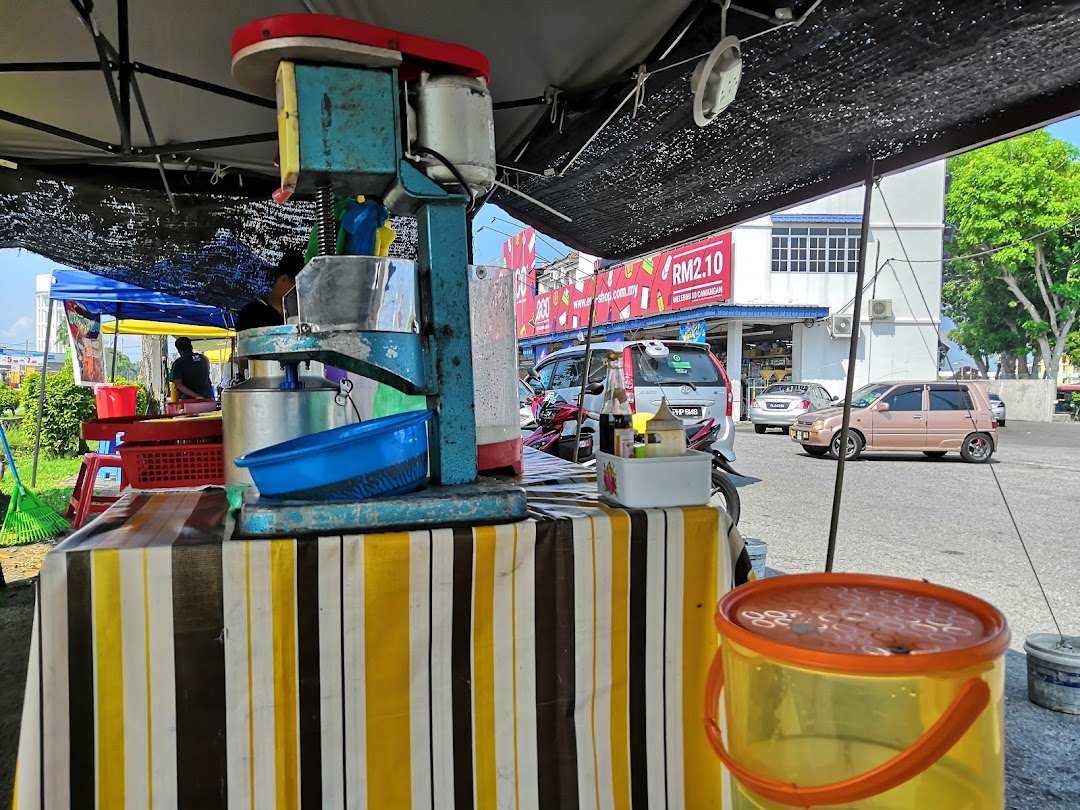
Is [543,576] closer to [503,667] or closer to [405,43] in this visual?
[503,667]

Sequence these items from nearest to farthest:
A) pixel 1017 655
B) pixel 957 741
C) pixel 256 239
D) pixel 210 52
→ pixel 957 741, pixel 210 52, pixel 1017 655, pixel 256 239

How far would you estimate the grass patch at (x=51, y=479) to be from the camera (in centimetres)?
629

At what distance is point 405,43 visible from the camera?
1.35 meters

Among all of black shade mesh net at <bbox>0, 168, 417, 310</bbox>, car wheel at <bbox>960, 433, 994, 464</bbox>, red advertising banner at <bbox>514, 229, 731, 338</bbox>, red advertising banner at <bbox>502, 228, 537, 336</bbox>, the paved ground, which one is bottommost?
the paved ground

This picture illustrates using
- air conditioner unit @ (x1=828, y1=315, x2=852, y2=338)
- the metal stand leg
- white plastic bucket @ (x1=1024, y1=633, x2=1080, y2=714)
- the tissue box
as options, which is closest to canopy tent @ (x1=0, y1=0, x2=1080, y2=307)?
the metal stand leg

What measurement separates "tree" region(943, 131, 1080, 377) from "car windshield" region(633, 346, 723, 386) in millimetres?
16422

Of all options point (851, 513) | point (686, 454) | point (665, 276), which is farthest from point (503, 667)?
point (665, 276)

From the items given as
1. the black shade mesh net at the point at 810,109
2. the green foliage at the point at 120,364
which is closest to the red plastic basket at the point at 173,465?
the black shade mesh net at the point at 810,109

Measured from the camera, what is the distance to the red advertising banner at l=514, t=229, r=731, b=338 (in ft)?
61.6

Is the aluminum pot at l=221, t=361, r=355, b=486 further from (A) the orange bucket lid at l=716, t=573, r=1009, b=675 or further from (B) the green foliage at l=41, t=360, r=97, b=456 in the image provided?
(B) the green foliage at l=41, t=360, r=97, b=456

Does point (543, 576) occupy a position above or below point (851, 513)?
above

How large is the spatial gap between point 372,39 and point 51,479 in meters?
8.86

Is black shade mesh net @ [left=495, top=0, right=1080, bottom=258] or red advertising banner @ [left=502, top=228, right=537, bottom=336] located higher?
red advertising banner @ [left=502, top=228, right=537, bottom=336]

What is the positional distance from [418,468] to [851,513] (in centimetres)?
621
